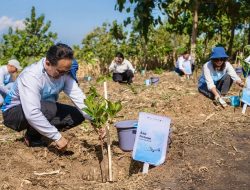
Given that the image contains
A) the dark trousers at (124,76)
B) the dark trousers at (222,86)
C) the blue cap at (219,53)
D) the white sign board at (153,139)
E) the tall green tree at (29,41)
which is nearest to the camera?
the white sign board at (153,139)

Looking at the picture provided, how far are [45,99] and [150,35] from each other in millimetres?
15500

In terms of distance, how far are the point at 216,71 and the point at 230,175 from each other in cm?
324

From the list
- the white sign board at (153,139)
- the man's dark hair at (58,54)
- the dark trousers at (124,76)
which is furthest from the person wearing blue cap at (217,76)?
the dark trousers at (124,76)

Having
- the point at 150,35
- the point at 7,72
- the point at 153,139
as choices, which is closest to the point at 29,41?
the point at 150,35

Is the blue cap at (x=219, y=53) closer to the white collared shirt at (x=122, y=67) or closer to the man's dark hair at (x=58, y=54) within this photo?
the man's dark hair at (x=58, y=54)

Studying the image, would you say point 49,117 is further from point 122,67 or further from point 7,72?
point 122,67

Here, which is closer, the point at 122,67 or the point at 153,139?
the point at 153,139

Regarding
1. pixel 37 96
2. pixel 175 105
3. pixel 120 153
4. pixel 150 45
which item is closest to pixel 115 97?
pixel 175 105

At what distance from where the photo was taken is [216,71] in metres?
6.32

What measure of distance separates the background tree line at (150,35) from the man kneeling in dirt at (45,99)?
8.35m

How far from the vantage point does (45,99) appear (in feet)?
13.3

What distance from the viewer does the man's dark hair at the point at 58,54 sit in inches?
137

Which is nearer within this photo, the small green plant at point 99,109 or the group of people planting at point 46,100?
the group of people planting at point 46,100

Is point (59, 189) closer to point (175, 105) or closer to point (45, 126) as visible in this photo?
point (45, 126)
